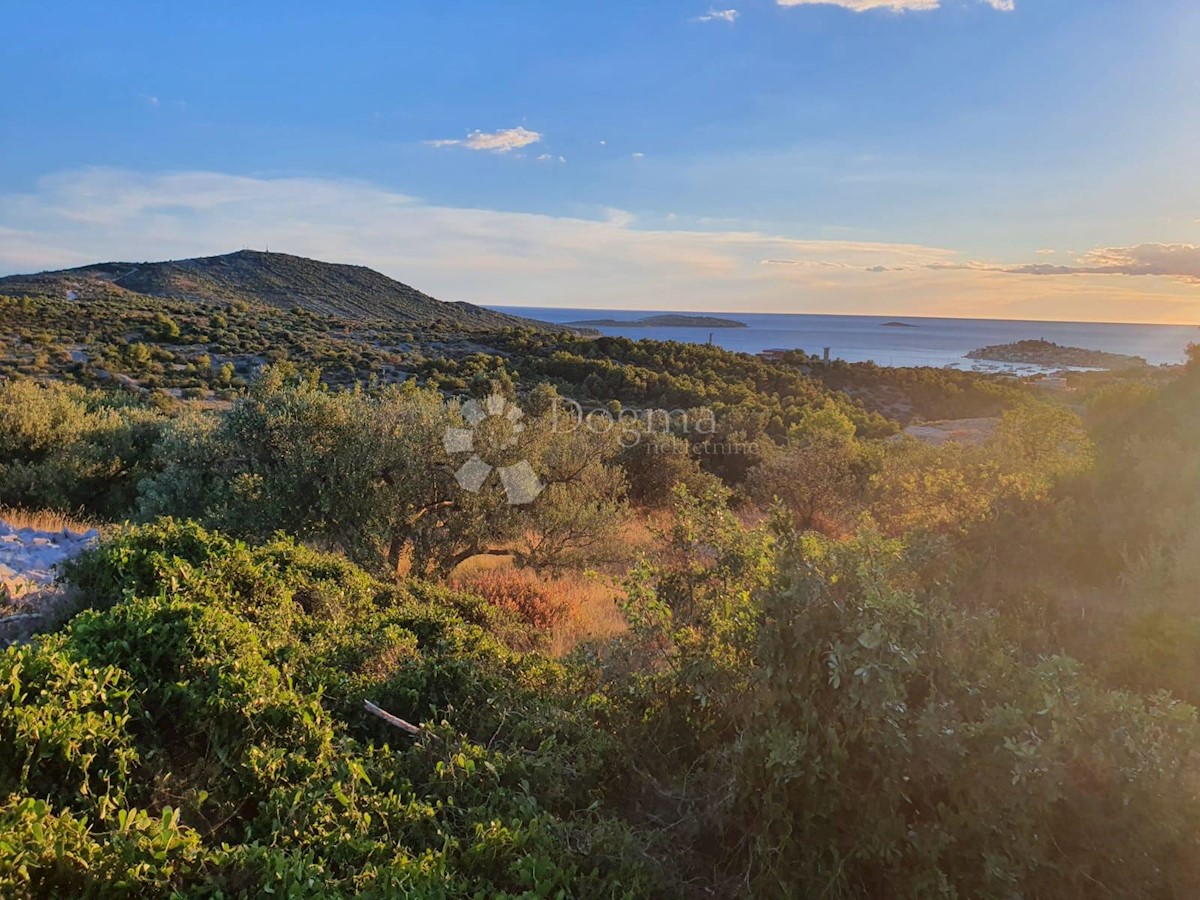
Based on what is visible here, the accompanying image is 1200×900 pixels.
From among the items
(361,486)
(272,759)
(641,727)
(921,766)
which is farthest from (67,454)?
(921,766)

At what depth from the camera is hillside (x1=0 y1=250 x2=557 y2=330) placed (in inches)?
2405

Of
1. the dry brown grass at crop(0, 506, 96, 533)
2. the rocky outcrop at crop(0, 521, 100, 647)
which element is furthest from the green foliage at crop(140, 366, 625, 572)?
the dry brown grass at crop(0, 506, 96, 533)

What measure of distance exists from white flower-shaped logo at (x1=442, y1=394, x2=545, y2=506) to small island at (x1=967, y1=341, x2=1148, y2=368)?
2409 inches

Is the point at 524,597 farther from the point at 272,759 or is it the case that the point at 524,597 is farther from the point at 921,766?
the point at 921,766

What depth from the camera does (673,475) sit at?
16.7 m

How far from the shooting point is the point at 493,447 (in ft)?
30.2

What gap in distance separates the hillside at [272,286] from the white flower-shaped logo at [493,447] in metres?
49.1

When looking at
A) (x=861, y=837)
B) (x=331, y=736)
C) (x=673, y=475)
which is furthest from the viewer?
(x=673, y=475)

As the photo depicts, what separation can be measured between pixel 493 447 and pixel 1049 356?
77418 millimetres

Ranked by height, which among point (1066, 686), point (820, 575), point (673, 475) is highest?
point (820, 575)

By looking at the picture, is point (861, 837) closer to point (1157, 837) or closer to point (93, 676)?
point (1157, 837)

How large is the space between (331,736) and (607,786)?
1.60 meters

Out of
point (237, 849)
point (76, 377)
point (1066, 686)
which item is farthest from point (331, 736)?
point (76, 377)

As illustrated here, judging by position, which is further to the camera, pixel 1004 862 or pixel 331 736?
pixel 331 736
